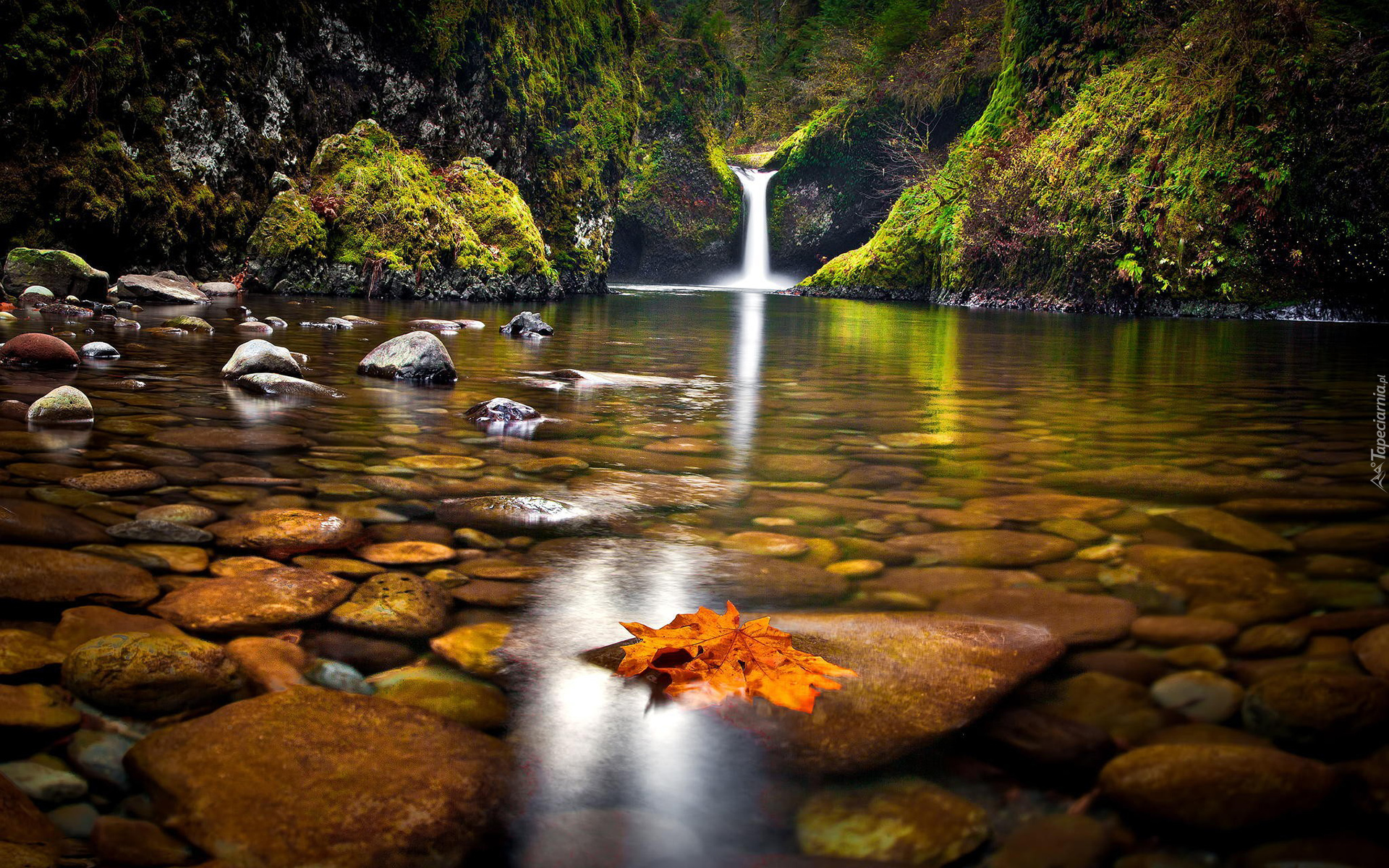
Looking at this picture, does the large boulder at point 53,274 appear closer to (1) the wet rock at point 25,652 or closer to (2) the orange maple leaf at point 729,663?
(1) the wet rock at point 25,652

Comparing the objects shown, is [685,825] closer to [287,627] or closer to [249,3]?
[287,627]

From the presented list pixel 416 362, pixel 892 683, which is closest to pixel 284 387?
pixel 416 362

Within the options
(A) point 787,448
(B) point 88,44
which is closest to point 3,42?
(B) point 88,44

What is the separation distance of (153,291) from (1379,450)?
38.9ft

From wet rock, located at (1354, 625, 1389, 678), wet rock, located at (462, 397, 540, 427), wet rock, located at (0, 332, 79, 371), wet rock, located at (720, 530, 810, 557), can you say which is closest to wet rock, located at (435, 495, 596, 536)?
wet rock, located at (720, 530, 810, 557)

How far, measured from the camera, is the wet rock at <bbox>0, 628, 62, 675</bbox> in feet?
4.39

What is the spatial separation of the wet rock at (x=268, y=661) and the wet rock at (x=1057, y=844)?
1.09 metres

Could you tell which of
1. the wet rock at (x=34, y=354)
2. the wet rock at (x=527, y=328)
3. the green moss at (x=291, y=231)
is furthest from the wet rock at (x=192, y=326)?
the green moss at (x=291, y=231)

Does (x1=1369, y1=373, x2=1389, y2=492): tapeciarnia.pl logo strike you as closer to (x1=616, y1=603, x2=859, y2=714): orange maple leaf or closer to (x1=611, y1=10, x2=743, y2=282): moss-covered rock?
(x1=616, y1=603, x2=859, y2=714): orange maple leaf

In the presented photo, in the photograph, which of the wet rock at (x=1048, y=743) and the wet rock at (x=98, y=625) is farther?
the wet rock at (x=98, y=625)

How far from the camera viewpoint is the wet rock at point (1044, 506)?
2.50 m

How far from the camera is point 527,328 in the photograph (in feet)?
27.9

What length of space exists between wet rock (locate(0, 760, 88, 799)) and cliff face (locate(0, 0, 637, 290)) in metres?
12.8

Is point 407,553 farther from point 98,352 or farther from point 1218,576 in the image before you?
point 98,352
